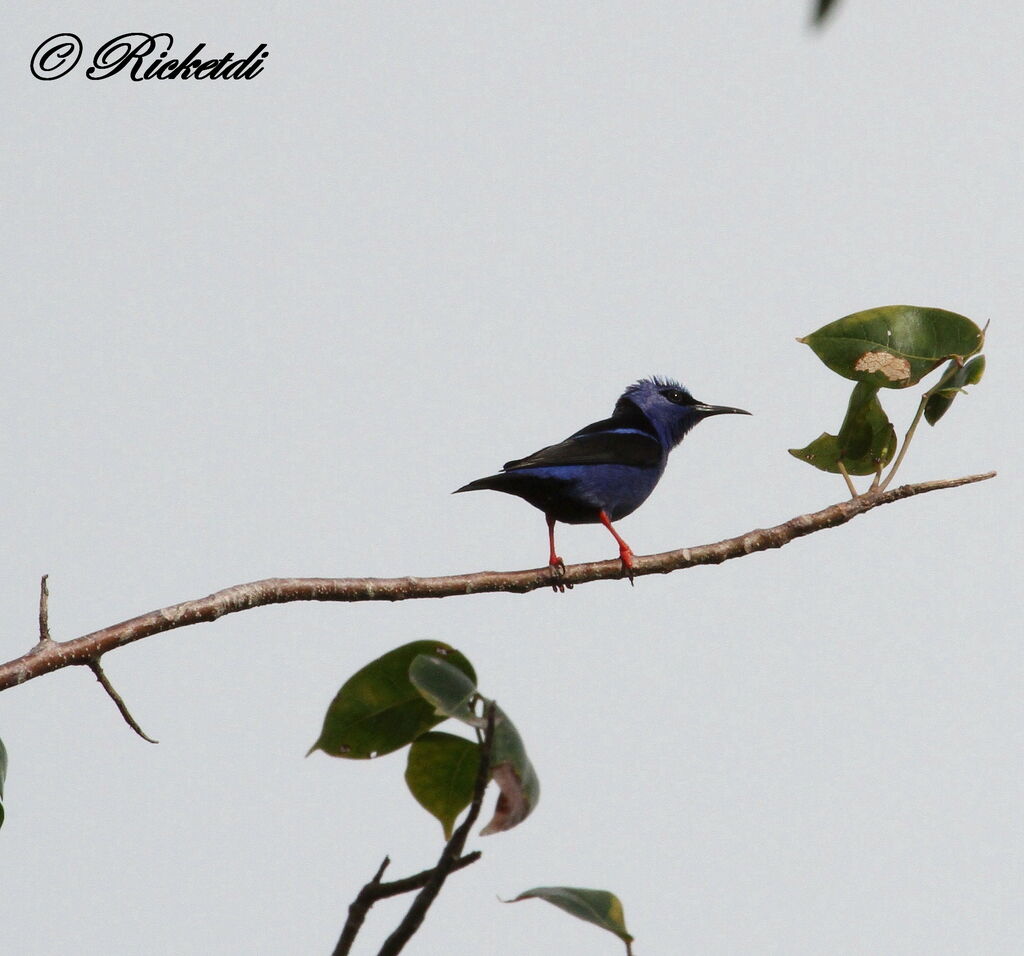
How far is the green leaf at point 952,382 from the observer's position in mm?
4336

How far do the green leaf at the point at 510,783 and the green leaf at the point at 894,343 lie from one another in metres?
2.66

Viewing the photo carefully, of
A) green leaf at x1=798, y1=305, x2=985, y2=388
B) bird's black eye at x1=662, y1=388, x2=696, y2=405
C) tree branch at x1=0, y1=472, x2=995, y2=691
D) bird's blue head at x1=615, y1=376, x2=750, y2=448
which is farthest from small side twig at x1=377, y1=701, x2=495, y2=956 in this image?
bird's black eye at x1=662, y1=388, x2=696, y2=405

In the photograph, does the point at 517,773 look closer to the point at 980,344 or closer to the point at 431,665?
the point at 431,665

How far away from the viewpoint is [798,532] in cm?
433

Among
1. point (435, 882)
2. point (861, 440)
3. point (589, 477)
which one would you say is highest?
point (589, 477)

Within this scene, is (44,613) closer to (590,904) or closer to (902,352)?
(590,904)

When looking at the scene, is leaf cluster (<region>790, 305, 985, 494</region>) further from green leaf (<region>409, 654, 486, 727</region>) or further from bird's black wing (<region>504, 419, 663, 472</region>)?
bird's black wing (<region>504, 419, 663, 472</region>)

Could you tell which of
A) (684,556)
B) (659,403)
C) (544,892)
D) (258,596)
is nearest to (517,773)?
(544,892)

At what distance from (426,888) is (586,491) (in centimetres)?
587

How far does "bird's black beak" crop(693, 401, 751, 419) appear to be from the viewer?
9.34 meters

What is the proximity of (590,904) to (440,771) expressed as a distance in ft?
1.65

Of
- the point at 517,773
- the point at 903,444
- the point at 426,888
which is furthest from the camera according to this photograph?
the point at 903,444

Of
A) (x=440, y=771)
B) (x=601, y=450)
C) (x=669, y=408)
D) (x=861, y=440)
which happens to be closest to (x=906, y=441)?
(x=861, y=440)

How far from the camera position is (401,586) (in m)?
3.84
